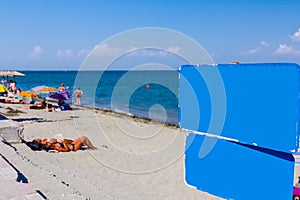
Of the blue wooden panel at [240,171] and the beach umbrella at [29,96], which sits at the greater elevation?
the blue wooden panel at [240,171]

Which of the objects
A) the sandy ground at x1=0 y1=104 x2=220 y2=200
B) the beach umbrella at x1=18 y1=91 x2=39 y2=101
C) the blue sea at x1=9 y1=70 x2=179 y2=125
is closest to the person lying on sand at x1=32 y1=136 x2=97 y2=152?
the sandy ground at x1=0 y1=104 x2=220 y2=200

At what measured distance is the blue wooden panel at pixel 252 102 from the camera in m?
1.74

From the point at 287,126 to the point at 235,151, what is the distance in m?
0.42

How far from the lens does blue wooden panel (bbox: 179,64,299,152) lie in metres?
1.74

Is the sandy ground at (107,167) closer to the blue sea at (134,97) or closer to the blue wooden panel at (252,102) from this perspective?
the blue sea at (134,97)

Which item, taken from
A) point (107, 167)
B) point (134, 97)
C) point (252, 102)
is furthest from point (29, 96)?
point (134, 97)

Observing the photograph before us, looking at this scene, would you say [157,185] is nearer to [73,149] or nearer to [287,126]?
[73,149]

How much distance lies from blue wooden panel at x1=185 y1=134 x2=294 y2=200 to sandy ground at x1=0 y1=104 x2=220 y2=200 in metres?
2.55

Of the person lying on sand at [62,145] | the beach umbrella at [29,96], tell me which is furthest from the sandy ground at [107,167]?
the beach umbrella at [29,96]

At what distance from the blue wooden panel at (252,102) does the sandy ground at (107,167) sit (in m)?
2.83

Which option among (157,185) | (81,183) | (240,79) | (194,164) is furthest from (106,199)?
(240,79)


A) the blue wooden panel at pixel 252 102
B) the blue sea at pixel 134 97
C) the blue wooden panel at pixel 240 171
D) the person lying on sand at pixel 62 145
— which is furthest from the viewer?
the blue sea at pixel 134 97

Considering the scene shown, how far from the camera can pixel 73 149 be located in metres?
8.39

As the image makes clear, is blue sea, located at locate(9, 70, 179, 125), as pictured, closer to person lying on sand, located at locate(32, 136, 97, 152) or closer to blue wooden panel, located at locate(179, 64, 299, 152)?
blue wooden panel, located at locate(179, 64, 299, 152)
